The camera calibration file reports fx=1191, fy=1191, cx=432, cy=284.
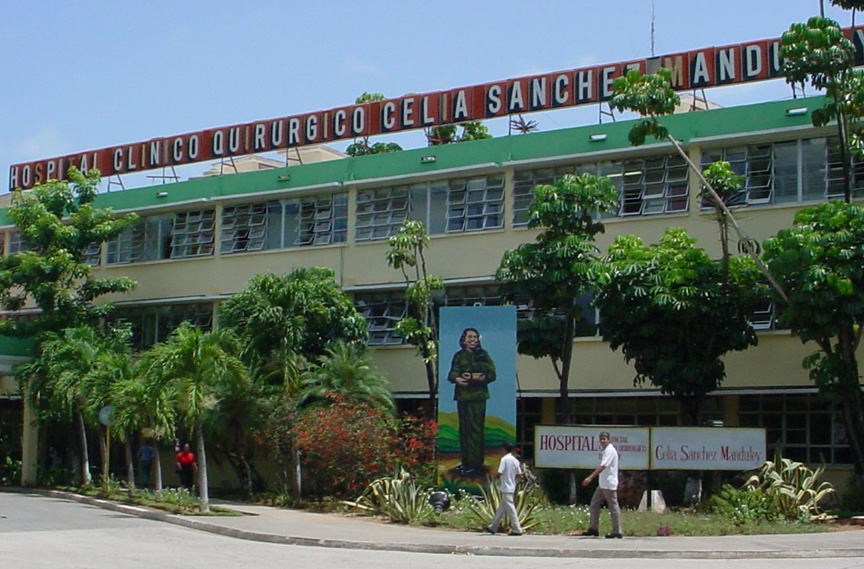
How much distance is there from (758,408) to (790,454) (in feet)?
4.11

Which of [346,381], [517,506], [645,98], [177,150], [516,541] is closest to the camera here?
[516,541]

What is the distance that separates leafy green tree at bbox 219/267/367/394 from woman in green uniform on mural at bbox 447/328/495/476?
6.32 metres

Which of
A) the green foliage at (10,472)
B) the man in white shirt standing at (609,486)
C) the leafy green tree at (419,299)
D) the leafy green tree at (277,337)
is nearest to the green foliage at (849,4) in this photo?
the leafy green tree at (419,299)

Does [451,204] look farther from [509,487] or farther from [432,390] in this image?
[509,487]

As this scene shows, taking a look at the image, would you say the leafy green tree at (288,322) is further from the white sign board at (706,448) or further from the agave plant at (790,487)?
the agave plant at (790,487)

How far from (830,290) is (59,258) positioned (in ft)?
72.5

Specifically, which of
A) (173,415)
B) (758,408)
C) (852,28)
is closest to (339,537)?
(173,415)

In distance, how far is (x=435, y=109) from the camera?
34250 mm

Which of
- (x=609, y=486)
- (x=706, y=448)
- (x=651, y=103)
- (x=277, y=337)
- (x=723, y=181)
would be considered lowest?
(x=609, y=486)

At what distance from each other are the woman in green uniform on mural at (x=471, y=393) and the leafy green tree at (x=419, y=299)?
480cm

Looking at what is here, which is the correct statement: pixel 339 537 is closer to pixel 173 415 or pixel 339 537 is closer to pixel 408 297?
pixel 173 415

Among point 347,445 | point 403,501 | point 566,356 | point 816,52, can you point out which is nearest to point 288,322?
point 347,445

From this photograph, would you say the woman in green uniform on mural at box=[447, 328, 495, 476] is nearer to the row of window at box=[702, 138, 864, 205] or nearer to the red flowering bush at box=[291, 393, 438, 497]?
the red flowering bush at box=[291, 393, 438, 497]

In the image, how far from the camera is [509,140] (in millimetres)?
30781
